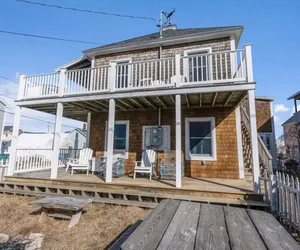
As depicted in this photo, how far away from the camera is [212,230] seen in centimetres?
127

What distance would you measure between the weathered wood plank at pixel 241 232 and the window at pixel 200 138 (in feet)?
16.6

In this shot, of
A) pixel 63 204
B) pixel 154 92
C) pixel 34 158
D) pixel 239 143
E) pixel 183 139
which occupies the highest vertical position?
pixel 154 92

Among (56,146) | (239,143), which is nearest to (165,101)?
(239,143)

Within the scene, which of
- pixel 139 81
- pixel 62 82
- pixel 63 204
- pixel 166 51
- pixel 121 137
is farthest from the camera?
pixel 121 137

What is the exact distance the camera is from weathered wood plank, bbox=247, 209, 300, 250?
41.9 inches

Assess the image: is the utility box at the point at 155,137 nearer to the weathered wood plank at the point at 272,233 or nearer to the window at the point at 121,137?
the window at the point at 121,137

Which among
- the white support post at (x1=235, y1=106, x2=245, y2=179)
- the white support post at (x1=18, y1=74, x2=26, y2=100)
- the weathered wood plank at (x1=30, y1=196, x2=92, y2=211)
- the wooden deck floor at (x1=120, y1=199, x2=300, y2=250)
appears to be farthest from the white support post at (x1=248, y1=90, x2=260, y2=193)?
the white support post at (x1=18, y1=74, x2=26, y2=100)

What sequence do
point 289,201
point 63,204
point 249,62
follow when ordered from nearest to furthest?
point 289,201 < point 63,204 < point 249,62

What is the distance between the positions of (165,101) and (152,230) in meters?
5.25

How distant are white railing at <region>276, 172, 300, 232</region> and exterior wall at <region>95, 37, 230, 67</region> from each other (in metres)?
5.06

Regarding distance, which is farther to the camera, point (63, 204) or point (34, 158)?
point (34, 158)

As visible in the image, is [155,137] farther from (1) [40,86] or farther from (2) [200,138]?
(1) [40,86]

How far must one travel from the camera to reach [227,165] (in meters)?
6.24

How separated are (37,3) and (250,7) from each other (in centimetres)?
898
